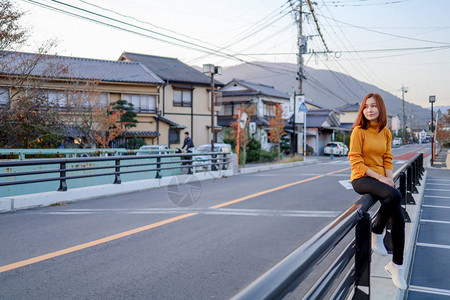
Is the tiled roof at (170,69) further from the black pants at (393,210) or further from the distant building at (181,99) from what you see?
the black pants at (393,210)

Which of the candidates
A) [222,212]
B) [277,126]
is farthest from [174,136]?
[222,212]

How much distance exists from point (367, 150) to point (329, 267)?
5.39ft

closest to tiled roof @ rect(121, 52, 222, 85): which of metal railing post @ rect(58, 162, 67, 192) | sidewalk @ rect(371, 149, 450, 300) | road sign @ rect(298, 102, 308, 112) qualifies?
road sign @ rect(298, 102, 308, 112)

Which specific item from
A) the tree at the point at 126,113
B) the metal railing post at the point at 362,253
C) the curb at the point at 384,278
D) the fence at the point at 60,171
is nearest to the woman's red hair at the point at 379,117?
the metal railing post at the point at 362,253

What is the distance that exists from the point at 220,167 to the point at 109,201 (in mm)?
7205

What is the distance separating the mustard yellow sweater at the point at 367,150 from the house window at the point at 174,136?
31.2m

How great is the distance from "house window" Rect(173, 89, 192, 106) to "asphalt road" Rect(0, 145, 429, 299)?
26600 mm

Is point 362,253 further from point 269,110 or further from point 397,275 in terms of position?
Answer: point 269,110

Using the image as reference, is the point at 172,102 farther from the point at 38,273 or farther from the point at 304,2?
the point at 38,273

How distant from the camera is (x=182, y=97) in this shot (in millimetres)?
35906

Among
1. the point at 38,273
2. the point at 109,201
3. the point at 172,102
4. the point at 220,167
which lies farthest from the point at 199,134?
the point at 38,273

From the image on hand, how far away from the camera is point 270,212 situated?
7.77 meters

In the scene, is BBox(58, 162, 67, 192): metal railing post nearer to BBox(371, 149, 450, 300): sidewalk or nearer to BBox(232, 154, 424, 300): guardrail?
BBox(371, 149, 450, 300): sidewalk

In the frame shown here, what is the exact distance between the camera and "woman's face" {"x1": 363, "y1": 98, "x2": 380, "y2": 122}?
364cm
